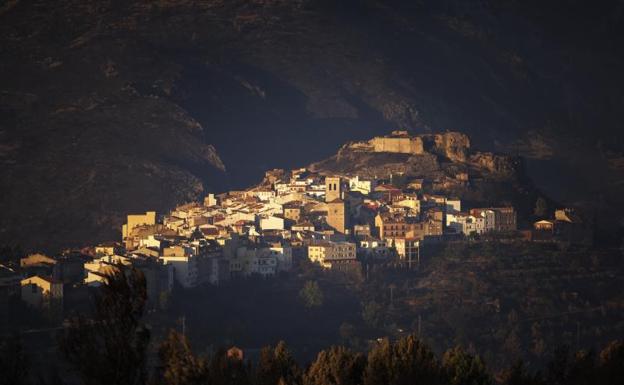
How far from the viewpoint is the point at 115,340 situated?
39906 millimetres

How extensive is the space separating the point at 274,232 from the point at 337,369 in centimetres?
3648

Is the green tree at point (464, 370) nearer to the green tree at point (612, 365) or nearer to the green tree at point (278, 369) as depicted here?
the green tree at point (612, 365)

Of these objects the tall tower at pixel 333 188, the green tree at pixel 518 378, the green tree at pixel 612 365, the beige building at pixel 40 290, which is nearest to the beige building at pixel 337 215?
the tall tower at pixel 333 188

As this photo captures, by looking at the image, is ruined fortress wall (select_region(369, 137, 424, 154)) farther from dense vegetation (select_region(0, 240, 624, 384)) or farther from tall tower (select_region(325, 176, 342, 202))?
dense vegetation (select_region(0, 240, 624, 384))

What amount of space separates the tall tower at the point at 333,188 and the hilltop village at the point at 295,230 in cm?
4

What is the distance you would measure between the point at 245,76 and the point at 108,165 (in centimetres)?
2757

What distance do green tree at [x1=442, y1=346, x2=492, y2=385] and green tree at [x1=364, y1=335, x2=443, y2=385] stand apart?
66 centimetres

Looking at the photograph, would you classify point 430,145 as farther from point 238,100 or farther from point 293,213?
point 238,100

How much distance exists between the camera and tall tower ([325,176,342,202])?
9356 cm

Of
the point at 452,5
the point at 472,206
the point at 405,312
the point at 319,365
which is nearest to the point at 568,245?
the point at 472,206

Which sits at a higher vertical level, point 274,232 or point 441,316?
point 274,232

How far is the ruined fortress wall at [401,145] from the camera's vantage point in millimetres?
103375

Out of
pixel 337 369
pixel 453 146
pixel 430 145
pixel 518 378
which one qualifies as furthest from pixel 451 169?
pixel 337 369

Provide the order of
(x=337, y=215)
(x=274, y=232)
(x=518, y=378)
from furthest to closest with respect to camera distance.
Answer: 1. (x=337, y=215)
2. (x=274, y=232)
3. (x=518, y=378)
